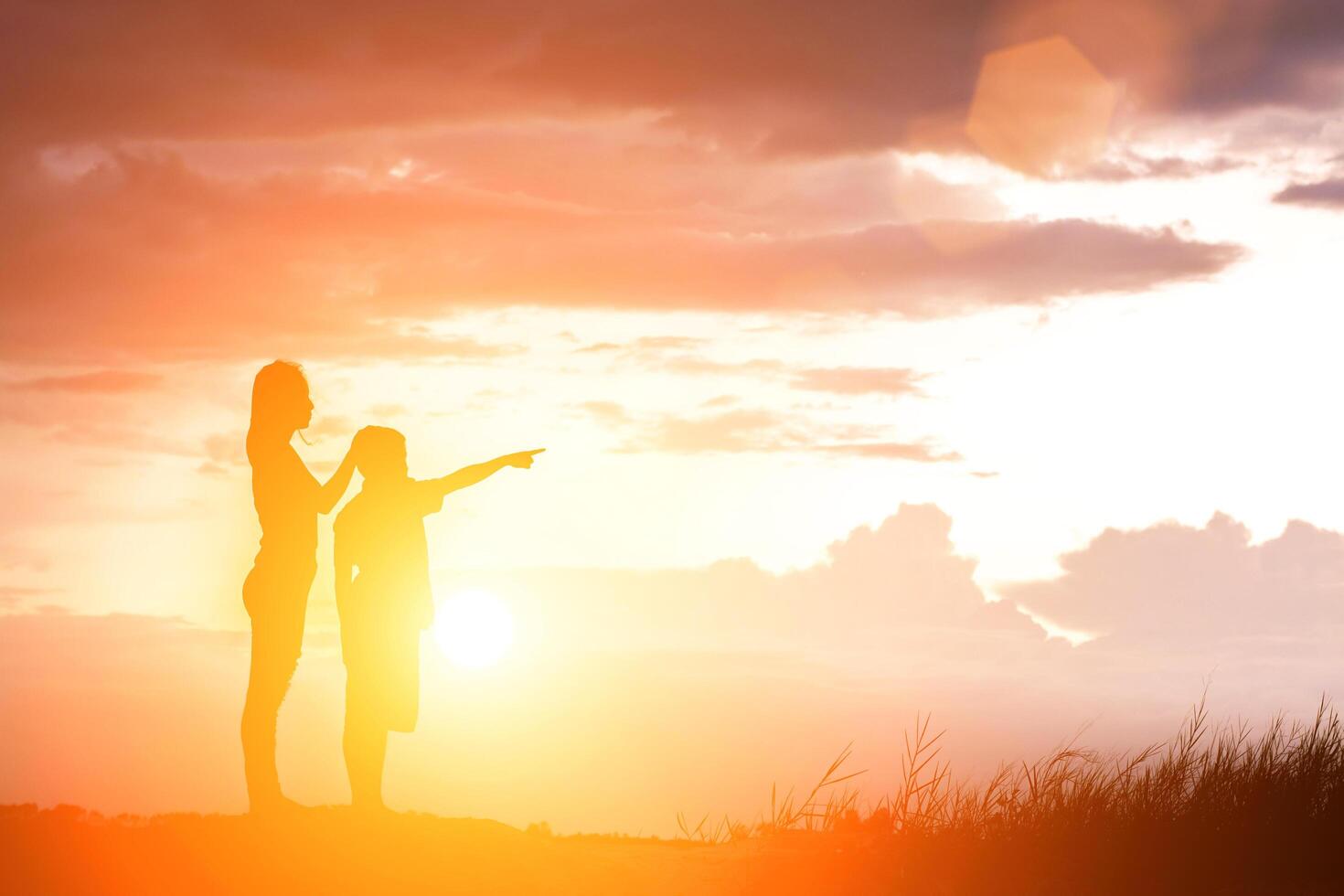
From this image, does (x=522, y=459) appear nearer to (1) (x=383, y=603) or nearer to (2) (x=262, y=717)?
(1) (x=383, y=603)

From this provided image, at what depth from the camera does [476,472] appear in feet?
47.9

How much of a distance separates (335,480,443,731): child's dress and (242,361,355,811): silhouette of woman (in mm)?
440

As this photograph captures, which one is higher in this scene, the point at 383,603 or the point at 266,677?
the point at 383,603

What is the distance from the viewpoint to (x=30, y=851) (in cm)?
1365

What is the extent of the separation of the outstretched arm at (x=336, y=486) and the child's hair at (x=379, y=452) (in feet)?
0.41

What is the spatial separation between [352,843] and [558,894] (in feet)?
6.58

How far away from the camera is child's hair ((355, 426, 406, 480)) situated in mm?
14422

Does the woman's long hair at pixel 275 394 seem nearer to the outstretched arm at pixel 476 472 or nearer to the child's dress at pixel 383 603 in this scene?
the child's dress at pixel 383 603

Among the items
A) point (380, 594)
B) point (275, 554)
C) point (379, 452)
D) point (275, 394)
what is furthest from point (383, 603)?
point (275, 394)

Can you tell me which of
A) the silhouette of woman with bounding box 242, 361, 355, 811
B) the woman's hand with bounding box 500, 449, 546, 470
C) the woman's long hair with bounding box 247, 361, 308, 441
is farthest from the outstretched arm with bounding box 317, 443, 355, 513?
the woman's hand with bounding box 500, 449, 546, 470

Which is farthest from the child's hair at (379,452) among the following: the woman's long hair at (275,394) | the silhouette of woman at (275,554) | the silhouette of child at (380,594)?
the woman's long hair at (275,394)

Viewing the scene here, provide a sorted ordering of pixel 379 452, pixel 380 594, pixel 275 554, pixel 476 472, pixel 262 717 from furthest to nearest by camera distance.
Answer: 1. pixel 476 472
2. pixel 379 452
3. pixel 380 594
4. pixel 275 554
5. pixel 262 717

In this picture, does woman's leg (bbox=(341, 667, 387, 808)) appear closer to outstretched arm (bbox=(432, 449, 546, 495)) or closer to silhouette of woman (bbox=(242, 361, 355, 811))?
silhouette of woman (bbox=(242, 361, 355, 811))

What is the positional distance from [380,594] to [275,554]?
1.11 meters
